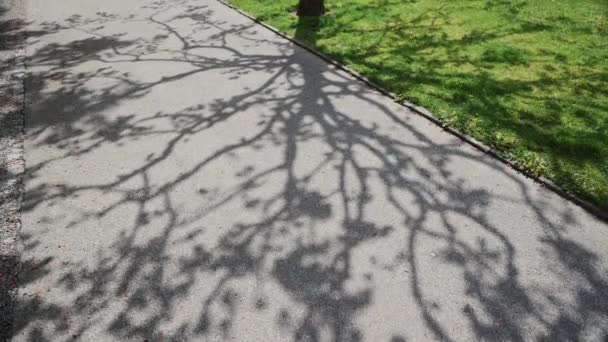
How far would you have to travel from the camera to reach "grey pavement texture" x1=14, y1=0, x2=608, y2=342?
386 centimetres

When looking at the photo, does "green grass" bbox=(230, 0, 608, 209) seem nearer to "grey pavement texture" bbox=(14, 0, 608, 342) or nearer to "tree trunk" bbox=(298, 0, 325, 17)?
"tree trunk" bbox=(298, 0, 325, 17)

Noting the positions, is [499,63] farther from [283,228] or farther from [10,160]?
[10,160]

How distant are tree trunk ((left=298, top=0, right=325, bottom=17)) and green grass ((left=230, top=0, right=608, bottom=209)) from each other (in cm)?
37

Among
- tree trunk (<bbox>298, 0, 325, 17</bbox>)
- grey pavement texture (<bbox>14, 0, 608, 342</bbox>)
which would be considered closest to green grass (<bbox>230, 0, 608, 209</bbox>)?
tree trunk (<bbox>298, 0, 325, 17</bbox>)

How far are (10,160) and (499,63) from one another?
8.88 m

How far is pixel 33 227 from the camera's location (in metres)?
4.93

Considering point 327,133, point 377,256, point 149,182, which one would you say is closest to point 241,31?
point 327,133

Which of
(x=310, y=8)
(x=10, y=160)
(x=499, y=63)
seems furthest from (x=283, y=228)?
(x=310, y=8)

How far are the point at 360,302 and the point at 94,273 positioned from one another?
2.81 meters

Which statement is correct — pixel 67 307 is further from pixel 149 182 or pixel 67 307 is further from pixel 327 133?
pixel 327 133

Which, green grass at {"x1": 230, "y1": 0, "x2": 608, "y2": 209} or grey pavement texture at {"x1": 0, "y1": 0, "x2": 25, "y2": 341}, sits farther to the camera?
green grass at {"x1": 230, "y1": 0, "x2": 608, "y2": 209}

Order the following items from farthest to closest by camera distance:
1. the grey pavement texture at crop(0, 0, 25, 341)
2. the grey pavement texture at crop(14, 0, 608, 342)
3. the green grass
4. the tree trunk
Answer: the tree trunk → the green grass → the grey pavement texture at crop(0, 0, 25, 341) → the grey pavement texture at crop(14, 0, 608, 342)

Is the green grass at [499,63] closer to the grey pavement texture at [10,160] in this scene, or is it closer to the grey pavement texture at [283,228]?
the grey pavement texture at [283,228]

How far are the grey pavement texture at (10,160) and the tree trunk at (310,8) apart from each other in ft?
22.5
